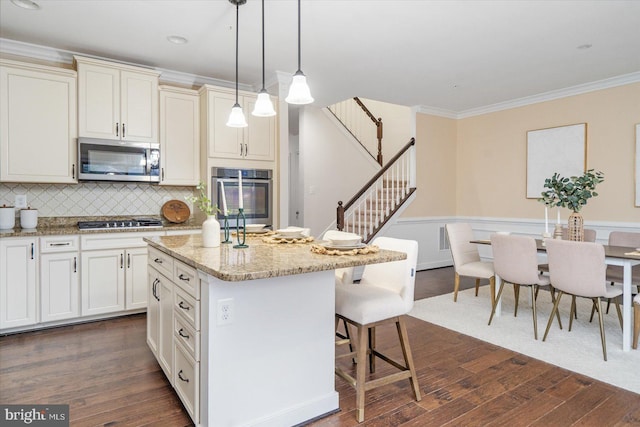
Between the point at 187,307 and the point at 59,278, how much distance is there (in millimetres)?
2263

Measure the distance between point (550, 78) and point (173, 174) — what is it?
15.6 feet

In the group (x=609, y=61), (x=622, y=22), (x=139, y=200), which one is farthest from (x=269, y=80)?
(x=609, y=61)

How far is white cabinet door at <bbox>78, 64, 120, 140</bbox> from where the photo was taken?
3.64 m

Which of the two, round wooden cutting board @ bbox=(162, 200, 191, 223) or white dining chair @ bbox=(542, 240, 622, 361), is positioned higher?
round wooden cutting board @ bbox=(162, 200, 191, 223)

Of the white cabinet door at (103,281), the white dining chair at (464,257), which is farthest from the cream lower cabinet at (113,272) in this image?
the white dining chair at (464,257)

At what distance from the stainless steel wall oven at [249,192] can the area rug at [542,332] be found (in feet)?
6.70

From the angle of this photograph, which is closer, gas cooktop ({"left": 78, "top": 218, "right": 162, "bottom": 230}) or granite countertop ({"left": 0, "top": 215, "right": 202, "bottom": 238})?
granite countertop ({"left": 0, "top": 215, "right": 202, "bottom": 238})

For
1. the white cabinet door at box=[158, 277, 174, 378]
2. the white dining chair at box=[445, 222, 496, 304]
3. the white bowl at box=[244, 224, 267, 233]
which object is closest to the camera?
the white cabinet door at box=[158, 277, 174, 378]

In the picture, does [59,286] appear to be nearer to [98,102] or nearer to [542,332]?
A: [98,102]

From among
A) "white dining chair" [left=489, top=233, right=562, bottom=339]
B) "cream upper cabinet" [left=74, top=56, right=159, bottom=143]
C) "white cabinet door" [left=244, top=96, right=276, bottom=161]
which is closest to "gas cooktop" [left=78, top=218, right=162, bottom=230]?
"cream upper cabinet" [left=74, top=56, right=159, bottom=143]

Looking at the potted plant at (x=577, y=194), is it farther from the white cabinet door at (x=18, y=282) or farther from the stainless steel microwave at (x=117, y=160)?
the white cabinet door at (x=18, y=282)

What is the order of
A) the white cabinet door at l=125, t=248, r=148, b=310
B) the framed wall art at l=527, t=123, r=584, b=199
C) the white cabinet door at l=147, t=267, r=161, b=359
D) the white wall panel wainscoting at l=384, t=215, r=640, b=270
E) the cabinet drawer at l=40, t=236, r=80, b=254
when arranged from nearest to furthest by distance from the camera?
the white cabinet door at l=147, t=267, r=161, b=359, the cabinet drawer at l=40, t=236, r=80, b=254, the white cabinet door at l=125, t=248, r=148, b=310, the framed wall art at l=527, t=123, r=584, b=199, the white wall panel wainscoting at l=384, t=215, r=640, b=270

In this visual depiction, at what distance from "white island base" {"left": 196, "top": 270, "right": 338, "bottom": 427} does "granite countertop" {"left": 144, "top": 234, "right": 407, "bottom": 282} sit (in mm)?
106

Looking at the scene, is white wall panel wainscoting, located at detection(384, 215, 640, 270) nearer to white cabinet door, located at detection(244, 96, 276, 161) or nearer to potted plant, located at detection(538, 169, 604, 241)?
potted plant, located at detection(538, 169, 604, 241)
